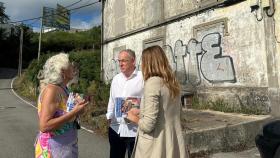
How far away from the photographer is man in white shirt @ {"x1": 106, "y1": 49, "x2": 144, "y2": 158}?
4508 mm

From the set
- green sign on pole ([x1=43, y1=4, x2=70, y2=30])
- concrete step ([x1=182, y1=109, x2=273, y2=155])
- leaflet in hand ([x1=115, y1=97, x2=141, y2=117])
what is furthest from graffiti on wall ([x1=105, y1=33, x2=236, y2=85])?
green sign on pole ([x1=43, y1=4, x2=70, y2=30])

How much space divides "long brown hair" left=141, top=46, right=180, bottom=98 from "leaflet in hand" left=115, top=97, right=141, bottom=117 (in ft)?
2.40

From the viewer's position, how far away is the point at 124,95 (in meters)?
4.52

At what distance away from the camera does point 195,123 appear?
30.8 ft

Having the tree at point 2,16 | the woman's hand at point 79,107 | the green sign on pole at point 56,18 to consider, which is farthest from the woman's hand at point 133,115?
the tree at point 2,16

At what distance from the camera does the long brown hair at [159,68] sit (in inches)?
142

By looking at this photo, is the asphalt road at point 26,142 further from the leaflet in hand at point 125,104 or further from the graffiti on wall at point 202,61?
the graffiti on wall at point 202,61

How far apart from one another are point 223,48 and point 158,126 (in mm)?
10282

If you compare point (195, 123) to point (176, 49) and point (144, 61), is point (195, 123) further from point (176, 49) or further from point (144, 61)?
point (176, 49)

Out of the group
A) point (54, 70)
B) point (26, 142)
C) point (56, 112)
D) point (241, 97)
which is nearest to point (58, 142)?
point (56, 112)

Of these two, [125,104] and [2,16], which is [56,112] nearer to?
[125,104]

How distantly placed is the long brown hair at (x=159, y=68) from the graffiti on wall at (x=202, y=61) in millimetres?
9675

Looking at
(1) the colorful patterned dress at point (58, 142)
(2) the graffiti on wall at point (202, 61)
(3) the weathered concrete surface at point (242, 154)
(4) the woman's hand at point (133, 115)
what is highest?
(2) the graffiti on wall at point (202, 61)

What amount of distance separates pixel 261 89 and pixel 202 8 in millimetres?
4210
